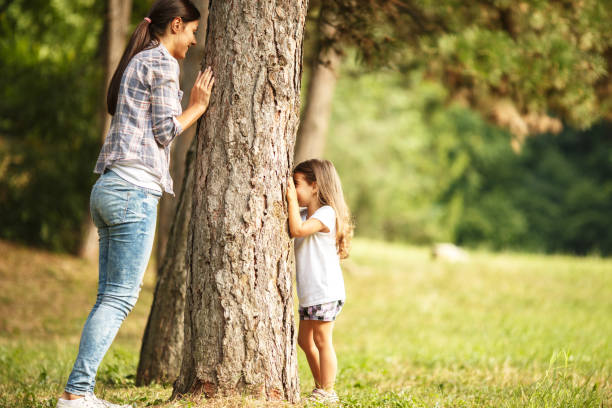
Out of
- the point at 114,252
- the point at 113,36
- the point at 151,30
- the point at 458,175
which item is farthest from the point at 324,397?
the point at 458,175

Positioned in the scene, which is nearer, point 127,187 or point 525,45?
point 127,187

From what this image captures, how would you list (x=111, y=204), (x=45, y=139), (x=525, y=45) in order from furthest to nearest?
(x=45, y=139) → (x=525, y=45) → (x=111, y=204)

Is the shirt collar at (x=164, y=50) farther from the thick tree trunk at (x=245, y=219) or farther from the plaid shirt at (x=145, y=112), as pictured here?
the thick tree trunk at (x=245, y=219)

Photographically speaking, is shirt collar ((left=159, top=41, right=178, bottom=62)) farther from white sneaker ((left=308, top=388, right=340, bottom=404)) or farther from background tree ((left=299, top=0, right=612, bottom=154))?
background tree ((left=299, top=0, right=612, bottom=154))

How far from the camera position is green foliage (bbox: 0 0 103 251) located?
11008 millimetres

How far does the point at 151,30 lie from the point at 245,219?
1149 mm

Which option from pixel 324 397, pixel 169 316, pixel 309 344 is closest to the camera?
pixel 324 397

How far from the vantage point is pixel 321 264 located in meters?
3.73

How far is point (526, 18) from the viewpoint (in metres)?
7.91

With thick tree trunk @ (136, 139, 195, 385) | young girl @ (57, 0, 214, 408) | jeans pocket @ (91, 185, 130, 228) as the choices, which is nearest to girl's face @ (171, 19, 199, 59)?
young girl @ (57, 0, 214, 408)

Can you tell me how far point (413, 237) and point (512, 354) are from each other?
2104cm

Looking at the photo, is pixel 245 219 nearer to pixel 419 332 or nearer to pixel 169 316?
pixel 169 316

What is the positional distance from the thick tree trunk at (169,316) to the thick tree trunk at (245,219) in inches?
41.3

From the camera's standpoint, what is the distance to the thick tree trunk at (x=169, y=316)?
14.0ft
